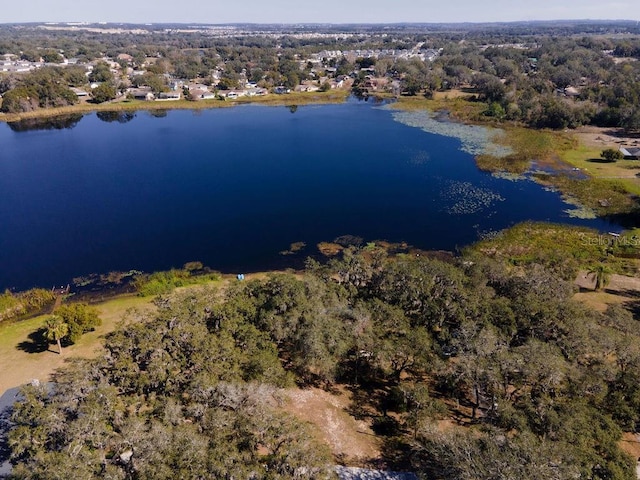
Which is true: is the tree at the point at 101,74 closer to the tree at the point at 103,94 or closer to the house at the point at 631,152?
the tree at the point at 103,94

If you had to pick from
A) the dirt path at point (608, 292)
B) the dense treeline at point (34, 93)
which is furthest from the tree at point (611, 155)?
the dense treeline at point (34, 93)

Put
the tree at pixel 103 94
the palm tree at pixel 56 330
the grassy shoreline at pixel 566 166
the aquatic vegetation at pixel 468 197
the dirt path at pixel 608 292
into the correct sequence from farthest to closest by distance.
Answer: the tree at pixel 103 94, the grassy shoreline at pixel 566 166, the aquatic vegetation at pixel 468 197, the dirt path at pixel 608 292, the palm tree at pixel 56 330

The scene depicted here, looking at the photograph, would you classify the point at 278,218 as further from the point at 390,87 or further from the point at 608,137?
the point at 390,87

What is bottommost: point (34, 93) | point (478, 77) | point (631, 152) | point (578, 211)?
point (578, 211)

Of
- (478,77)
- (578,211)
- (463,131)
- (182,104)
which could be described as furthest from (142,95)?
(578,211)

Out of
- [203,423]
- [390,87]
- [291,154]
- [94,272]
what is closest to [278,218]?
[94,272]

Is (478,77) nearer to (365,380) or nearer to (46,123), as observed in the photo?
(46,123)
